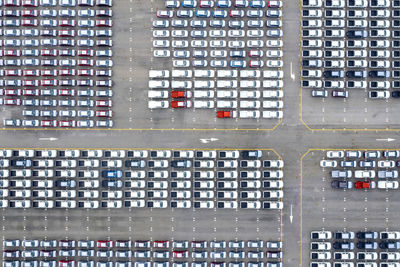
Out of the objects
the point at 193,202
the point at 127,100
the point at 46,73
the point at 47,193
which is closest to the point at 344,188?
the point at 193,202

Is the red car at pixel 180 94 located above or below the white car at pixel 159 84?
below

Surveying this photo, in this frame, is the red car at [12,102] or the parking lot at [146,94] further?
the parking lot at [146,94]

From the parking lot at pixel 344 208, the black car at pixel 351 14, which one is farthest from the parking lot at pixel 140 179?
the black car at pixel 351 14

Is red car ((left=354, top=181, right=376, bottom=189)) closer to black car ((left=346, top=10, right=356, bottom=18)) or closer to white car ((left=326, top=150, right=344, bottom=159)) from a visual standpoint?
white car ((left=326, top=150, right=344, bottom=159))

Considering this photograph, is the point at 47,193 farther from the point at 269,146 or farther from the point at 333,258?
the point at 333,258

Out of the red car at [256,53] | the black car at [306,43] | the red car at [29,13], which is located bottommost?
the red car at [256,53]

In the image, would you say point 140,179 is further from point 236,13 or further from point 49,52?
point 236,13

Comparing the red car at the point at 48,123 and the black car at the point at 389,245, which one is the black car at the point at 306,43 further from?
the red car at the point at 48,123

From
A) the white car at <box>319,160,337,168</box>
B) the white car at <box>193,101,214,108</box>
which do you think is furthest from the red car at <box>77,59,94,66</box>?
the white car at <box>319,160,337,168</box>
